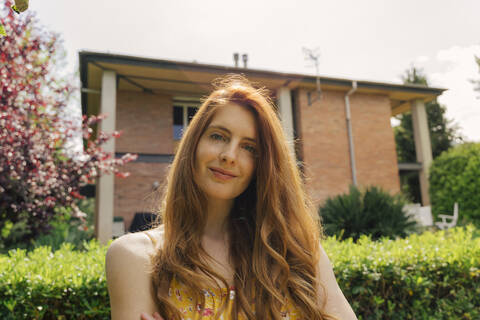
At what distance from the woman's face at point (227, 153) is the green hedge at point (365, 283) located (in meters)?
1.26

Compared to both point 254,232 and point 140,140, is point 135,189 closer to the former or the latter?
point 140,140

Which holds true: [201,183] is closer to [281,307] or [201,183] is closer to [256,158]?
[256,158]

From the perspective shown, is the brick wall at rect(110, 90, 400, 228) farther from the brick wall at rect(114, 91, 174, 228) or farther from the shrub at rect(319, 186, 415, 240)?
the shrub at rect(319, 186, 415, 240)

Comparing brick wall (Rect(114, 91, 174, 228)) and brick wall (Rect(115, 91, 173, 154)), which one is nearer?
brick wall (Rect(114, 91, 174, 228))

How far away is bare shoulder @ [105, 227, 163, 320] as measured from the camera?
1.38 meters

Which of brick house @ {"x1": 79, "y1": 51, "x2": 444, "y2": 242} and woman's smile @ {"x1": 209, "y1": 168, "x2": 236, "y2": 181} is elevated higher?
brick house @ {"x1": 79, "y1": 51, "x2": 444, "y2": 242}

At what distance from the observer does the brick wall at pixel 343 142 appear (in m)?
11.9

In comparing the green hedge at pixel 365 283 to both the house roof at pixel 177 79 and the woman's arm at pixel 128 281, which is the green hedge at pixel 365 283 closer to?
the woman's arm at pixel 128 281

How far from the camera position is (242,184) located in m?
1.82

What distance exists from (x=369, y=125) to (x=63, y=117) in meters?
10.2

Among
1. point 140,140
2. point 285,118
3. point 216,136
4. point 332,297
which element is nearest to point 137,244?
point 216,136

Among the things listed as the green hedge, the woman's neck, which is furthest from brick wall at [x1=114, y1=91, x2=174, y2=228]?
the woman's neck

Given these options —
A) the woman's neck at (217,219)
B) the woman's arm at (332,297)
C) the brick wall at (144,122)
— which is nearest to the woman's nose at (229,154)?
the woman's neck at (217,219)

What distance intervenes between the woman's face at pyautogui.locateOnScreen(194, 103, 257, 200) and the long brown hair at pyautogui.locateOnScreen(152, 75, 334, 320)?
0.04 meters
